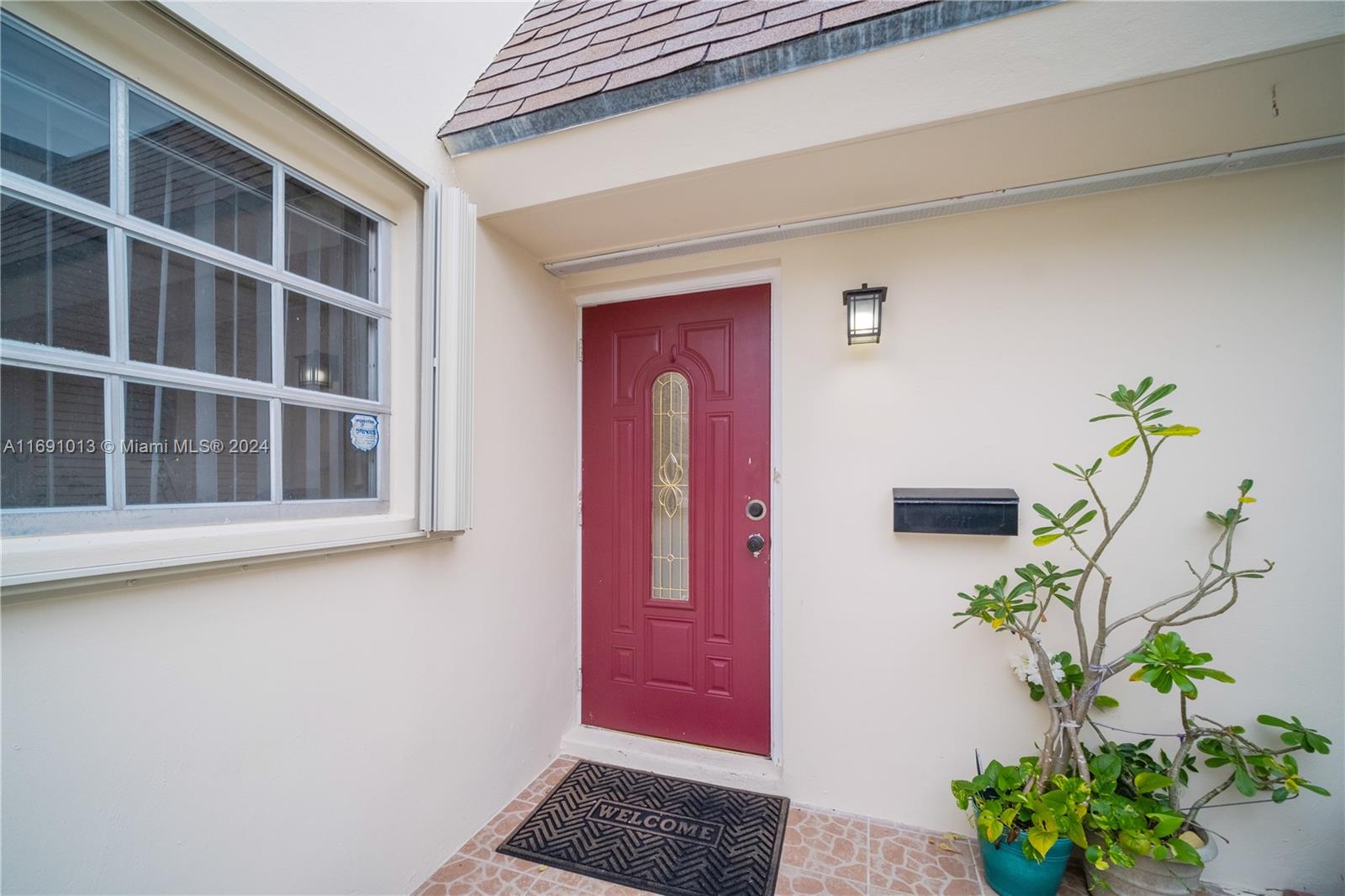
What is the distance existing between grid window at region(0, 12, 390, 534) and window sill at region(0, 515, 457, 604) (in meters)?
0.07

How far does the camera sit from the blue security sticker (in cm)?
172

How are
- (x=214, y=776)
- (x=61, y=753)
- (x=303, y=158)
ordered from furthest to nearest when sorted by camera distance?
(x=303, y=158), (x=214, y=776), (x=61, y=753)

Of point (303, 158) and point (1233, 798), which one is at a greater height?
point (303, 158)

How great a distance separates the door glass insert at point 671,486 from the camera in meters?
2.55

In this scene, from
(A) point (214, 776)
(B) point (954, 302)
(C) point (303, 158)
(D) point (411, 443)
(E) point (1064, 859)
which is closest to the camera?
(A) point (214, 776)

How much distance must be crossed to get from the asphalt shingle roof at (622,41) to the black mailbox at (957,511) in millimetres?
1578

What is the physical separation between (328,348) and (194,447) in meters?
0.48

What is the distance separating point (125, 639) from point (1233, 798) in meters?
3.28

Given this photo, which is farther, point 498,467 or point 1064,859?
point 498,467

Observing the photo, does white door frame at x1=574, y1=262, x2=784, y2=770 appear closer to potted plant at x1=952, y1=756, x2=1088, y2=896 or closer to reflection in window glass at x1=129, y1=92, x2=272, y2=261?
potted plant at x1=952, y1=756, x2=1088, y2=896

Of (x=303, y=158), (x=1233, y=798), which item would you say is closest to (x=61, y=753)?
(x=303, y=158)

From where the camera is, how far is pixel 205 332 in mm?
1334

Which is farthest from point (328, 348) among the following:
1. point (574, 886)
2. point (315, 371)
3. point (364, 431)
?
point (574, 886)

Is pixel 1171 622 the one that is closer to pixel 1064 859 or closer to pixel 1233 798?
pixel 1233 798
